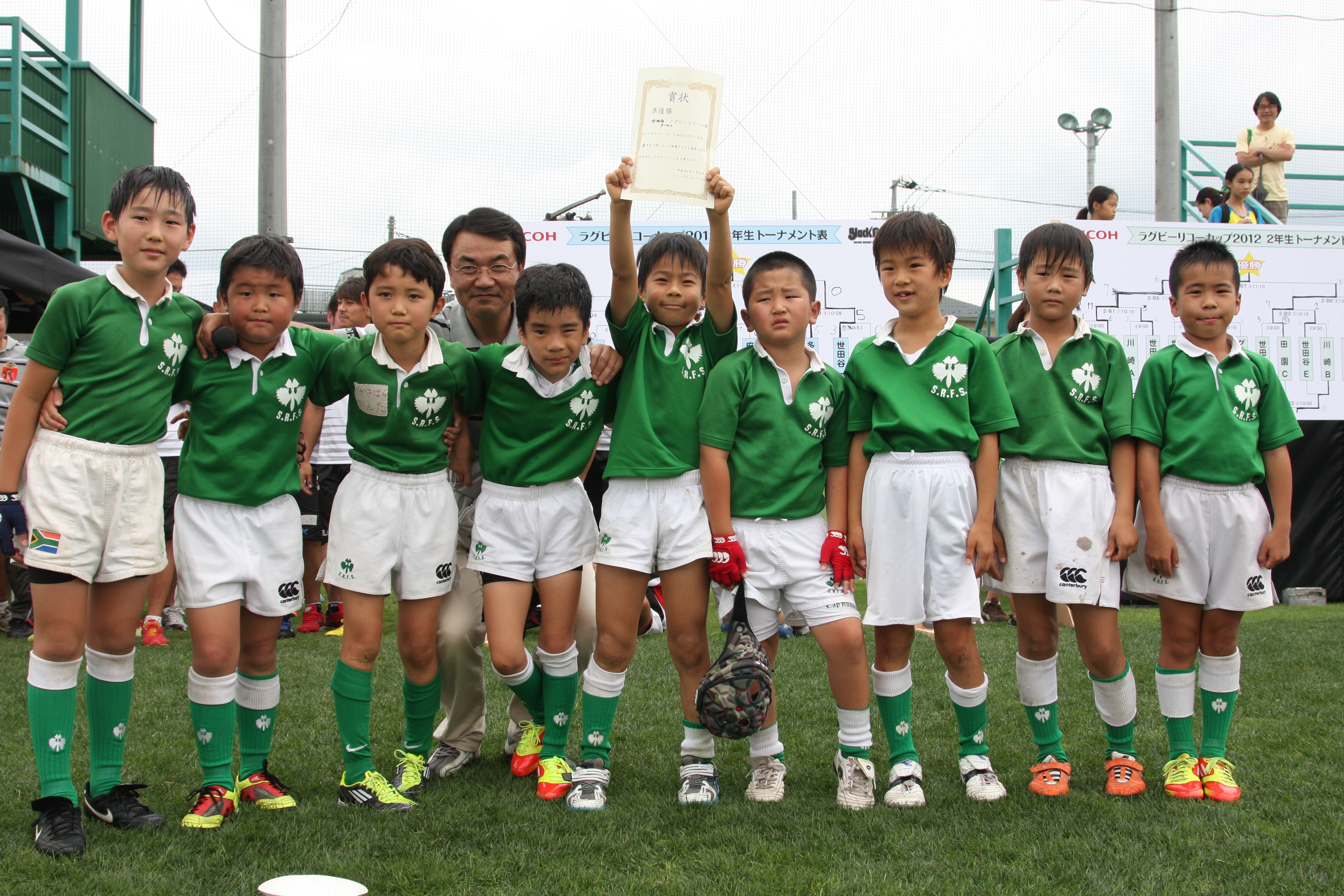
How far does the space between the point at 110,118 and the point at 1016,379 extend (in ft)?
30.6

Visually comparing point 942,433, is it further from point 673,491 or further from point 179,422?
point 179,422

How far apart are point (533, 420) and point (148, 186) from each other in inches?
50.4

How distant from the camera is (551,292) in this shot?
308 centimetres

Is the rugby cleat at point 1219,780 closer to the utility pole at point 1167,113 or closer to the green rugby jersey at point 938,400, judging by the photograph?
the green rugby jersey at point 938,400

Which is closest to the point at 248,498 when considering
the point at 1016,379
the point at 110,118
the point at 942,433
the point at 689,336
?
the point at 689,336

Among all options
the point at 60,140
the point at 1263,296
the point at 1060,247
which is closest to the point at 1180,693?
the point at 1060,247

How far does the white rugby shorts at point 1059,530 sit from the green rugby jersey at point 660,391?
100cm

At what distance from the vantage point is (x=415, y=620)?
3.10 m

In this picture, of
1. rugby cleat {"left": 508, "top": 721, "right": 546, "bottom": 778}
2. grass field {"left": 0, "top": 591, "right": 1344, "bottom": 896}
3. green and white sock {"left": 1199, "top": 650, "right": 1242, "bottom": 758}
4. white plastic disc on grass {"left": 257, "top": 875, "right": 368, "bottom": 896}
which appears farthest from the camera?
rugby cleat {"left": 508, "top": 721, "right": 546, "bottom": 778}

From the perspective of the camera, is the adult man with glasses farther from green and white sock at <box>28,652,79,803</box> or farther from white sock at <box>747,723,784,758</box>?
green and white sock at <box>28,652,79,803</box>

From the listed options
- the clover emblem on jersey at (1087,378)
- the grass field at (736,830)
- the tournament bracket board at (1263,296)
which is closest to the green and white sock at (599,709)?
the grass field at (736,830)

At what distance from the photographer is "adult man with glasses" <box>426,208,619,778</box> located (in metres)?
3.45

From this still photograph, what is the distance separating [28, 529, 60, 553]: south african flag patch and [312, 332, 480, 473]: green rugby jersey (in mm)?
816

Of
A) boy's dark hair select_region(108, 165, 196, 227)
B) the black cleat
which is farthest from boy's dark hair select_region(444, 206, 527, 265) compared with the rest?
the black cleat
